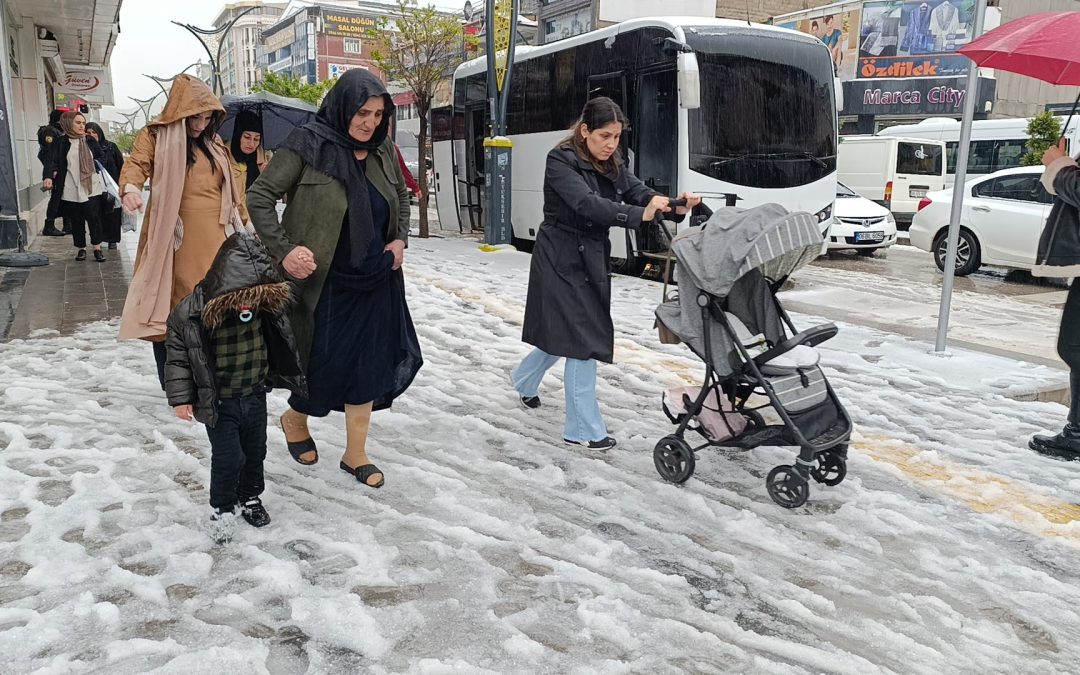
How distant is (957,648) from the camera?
9.31 ft

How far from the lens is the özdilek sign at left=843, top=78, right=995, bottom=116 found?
110ft

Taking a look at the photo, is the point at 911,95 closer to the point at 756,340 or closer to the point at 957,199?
the point at 957,199

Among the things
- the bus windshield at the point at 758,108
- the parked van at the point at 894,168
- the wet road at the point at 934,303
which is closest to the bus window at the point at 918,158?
the parked van at the point at 894,168

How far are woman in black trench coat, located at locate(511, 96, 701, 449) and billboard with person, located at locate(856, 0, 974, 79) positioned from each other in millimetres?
34806

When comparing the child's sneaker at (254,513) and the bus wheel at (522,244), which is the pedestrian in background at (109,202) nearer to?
the bus wheel at (522,244)

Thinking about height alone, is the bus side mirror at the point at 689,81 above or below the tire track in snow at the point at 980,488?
above

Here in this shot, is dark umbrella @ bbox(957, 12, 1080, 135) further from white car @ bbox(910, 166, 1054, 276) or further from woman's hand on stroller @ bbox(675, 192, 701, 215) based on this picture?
white car @ bbox(910, 166, 1054, 276)

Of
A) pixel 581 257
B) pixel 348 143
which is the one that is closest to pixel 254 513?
pixel 348 143

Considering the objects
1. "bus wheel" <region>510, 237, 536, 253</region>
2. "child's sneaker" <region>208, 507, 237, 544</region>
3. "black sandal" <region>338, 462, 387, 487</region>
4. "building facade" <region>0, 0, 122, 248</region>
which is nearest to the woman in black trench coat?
"black sandal" <region>338, 462, 387, 487</region>

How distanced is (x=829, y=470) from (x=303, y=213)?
2739mm

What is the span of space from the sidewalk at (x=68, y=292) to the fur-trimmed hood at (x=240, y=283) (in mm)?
4684

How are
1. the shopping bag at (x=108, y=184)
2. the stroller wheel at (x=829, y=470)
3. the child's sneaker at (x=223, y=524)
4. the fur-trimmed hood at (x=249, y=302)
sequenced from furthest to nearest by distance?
the shopping bag at (x=108, y=184) → the stroller wheel at (x=829, y=470) → the child's sneaker at (x=223, y=524) → the fur-trimmed hood at (x=249, y=302)

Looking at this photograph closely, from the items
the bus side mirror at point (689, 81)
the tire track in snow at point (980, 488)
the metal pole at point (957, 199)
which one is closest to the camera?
the tire track in snow at point (980, 488)

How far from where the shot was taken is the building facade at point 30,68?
36.6ft
